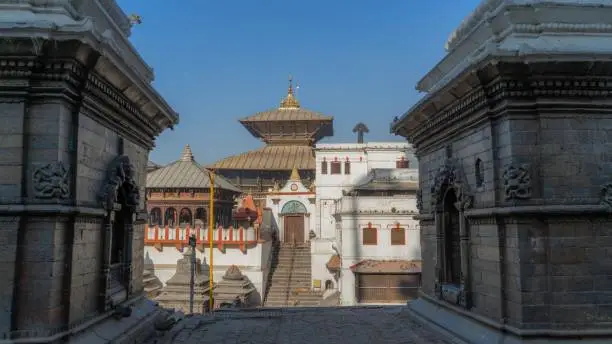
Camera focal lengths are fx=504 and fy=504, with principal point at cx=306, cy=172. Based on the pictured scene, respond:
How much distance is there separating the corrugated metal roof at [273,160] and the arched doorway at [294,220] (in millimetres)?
4895

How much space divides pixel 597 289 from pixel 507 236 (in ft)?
4.21

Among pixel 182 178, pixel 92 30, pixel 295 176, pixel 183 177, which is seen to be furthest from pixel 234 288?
pixel 92 30

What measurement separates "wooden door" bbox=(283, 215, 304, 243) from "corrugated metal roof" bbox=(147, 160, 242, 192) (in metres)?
5.22

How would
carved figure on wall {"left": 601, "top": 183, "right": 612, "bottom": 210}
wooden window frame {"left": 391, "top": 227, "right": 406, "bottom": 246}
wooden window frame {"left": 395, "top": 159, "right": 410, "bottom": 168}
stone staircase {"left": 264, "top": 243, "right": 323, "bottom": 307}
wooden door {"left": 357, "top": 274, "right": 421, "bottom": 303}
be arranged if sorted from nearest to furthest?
1. carved figure on wall {"left": 601, "top": 183, "right": 612, "bottom": 210}
2. wooden door {"left": 357, "top": 274, "right": 421, "bottom": 303}
3. wooden window frame {"left": 391, "top": 227, "right": 406, "bottom": 246}
4. stone staircase {"left": 264, "top": 243, "right": 323, "bottom": 307}
5. wooden window frame {"left": 395, "top": 159, "right": 410, "bottom": 168}

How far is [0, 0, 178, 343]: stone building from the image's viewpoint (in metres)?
5.80

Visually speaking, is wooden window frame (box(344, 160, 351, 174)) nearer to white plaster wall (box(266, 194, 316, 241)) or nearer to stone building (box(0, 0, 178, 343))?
white plaster wall (box(266, 194, 316, 241))

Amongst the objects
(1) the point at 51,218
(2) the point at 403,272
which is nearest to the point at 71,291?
(1) the point at 51,218

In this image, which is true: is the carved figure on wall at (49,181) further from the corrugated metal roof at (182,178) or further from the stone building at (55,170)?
the corrugated metal roof at (182,178)

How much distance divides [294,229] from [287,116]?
13.6 meters

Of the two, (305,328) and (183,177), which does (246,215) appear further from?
(305,328)

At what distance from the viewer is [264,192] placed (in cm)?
4100

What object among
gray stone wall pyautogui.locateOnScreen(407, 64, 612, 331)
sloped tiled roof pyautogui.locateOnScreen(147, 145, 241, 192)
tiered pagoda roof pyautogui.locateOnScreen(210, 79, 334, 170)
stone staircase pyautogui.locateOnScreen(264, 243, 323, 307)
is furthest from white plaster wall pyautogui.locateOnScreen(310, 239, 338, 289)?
gray stone wall pyautogui.locateOnScreen(407, 64, 612, 331)

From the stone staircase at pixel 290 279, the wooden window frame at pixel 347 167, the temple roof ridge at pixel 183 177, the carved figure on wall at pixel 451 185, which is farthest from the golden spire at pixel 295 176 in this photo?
the carved figure on wall at pixel 451 185

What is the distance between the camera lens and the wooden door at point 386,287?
2711 centimetres
